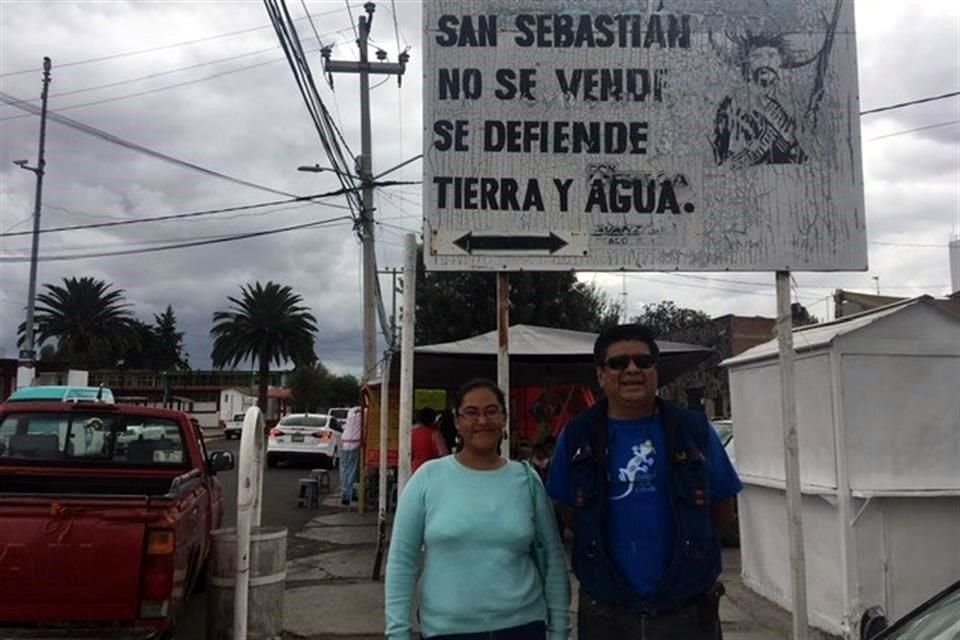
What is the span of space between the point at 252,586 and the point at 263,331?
38.0 meters

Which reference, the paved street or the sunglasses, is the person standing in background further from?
the sunglasses

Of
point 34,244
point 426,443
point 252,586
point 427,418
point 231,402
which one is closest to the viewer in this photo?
point 252,586

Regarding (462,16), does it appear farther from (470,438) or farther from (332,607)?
(332,607)

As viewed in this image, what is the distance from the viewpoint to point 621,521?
267cm

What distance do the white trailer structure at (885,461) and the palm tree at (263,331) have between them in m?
38.8

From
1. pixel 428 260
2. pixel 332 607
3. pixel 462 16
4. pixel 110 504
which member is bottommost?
pixel 332 607

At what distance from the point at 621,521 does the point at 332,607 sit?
5.25 meters

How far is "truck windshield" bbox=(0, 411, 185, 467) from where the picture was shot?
672 centimetres

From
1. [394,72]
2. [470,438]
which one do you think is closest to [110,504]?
[470,438]

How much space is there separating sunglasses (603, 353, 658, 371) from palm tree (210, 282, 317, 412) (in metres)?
41.0

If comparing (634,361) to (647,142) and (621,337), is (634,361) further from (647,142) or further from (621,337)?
(647,142)

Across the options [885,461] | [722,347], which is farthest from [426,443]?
[722,347]

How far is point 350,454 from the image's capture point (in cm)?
1506

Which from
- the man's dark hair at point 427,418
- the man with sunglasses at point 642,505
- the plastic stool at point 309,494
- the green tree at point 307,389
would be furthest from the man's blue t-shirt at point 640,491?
the green tree at point 307,389
